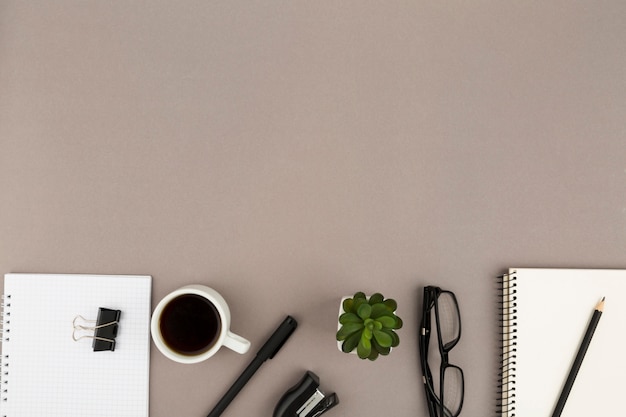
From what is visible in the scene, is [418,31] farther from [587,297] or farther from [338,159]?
[587,297]

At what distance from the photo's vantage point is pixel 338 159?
97cm

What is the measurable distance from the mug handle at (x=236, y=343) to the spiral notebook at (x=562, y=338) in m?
0.49

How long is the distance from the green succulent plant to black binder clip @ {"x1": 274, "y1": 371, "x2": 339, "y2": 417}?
0.12 metres

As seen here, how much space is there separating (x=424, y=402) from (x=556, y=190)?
0.48 metres

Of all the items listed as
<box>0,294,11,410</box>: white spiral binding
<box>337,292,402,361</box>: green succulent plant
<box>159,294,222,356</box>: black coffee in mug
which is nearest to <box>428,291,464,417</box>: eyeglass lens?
<box>337,292,402,361</box>: green succulent plant

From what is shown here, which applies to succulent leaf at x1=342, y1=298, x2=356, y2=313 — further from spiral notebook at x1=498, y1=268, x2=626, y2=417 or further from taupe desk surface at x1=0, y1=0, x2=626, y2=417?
spiral notebook at x1=498, y1=268, x2=626, y2=417

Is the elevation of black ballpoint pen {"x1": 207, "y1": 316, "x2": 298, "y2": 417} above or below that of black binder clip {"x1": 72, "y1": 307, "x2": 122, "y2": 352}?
below

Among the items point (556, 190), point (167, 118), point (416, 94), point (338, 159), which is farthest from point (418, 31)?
point (167, 118)

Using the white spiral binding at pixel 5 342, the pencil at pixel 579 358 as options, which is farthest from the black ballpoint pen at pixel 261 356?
the pencil at pixel 579 358

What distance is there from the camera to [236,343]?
882 mm

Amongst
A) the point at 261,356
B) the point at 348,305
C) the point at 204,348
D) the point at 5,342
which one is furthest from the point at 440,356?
the point at 5,342

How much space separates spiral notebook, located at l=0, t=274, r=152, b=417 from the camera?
37.8 inches

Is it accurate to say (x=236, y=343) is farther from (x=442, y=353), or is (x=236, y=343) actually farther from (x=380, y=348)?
(x=442, y=353)

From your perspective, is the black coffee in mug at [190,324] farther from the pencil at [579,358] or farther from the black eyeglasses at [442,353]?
the pencil at [579,358]
